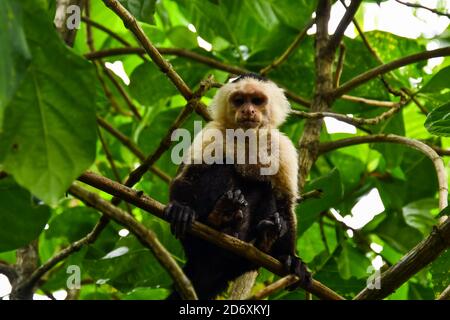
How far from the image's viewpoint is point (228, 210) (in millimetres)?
3629

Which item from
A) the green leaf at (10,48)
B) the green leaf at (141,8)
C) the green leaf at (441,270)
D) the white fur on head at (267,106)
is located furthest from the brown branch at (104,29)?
the green leaf at (10,48)

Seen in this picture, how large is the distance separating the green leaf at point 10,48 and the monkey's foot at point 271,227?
2.45 metres

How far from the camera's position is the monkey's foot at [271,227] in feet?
12.2

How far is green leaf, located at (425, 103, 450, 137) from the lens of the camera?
257 centimetres

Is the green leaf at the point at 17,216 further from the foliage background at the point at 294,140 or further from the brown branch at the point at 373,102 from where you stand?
the brown branch at the point at 373,102

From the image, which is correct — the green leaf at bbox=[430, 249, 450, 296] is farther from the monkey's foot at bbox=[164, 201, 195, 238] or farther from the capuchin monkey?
A: the monkey's foot at bbox=[164, 201, 195, 238]

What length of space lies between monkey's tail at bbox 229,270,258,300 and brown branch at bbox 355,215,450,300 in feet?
3.37

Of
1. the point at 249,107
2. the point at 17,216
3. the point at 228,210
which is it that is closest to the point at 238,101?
the point at 249,107

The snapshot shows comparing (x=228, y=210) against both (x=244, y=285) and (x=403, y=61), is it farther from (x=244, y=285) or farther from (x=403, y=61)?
(x=403, y=61)

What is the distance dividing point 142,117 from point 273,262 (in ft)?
7.42

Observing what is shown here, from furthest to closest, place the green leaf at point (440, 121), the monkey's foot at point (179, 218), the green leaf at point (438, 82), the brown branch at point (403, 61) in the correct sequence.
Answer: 1. the green leaf at point (438, 82)
2. the brown branch at point (403, 61)
3. the monkey's foot at point (179, 218)
4. the green leaf at point (440, 121)

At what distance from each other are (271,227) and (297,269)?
27 cm

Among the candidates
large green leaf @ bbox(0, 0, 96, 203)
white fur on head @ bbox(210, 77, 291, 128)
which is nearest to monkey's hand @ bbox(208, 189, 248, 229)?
white fur on head @ bbox(210, 77, 291, 128)

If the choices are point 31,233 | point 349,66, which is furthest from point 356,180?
point 31,233
